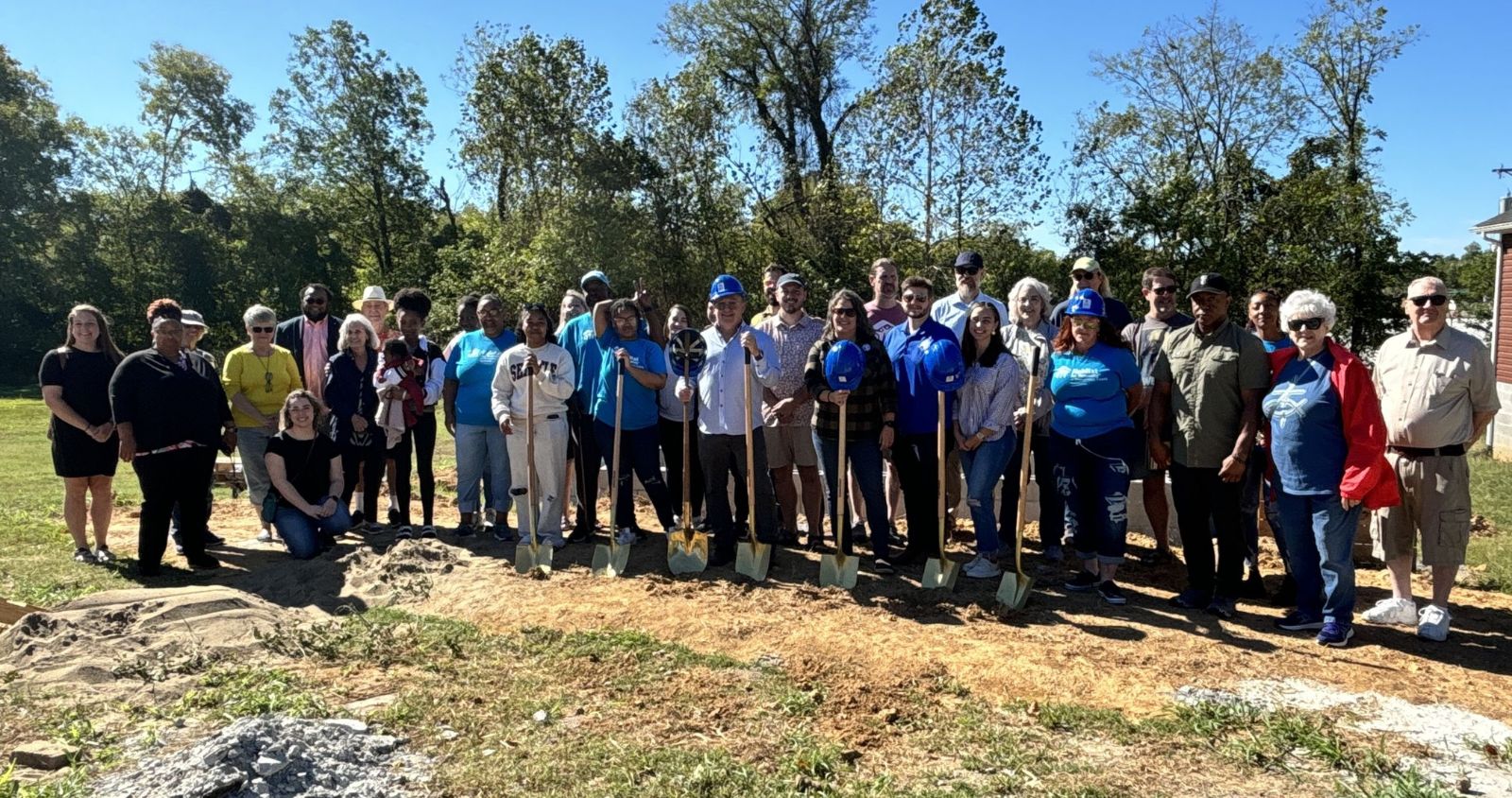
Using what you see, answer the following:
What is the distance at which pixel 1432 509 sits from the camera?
493 centimetres

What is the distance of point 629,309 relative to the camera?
22.0ft

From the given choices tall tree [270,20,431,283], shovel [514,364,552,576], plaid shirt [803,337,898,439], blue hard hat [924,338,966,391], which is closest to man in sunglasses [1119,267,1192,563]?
blue hard hat [924,338,966,391]

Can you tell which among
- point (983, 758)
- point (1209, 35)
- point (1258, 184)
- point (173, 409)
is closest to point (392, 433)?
point (173, 409)

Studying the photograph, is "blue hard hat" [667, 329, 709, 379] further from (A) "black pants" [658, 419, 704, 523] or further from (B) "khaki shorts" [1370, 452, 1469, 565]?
(B) "khaki shorts" [1370, 452, 1469, 565]

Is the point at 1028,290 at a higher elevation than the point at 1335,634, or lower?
higher

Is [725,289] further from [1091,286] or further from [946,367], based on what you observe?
[1091,286]

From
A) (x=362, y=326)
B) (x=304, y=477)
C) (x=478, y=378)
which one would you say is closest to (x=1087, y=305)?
(x=478, y=378)

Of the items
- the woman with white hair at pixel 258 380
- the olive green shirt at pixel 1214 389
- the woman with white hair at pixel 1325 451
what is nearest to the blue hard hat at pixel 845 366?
the olive green shirt at pixel 1214 389

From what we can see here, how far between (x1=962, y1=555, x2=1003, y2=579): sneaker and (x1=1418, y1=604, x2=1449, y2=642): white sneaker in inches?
93.2

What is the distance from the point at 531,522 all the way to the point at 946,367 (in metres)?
3.17

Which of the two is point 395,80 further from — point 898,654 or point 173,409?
point 898,654

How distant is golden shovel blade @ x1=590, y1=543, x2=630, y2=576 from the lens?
6473 millimetres

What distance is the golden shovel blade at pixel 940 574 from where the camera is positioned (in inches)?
231

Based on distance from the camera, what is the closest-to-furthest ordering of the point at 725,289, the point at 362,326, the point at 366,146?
the point at 725,289, the point at 362,326, the point at 366,146
